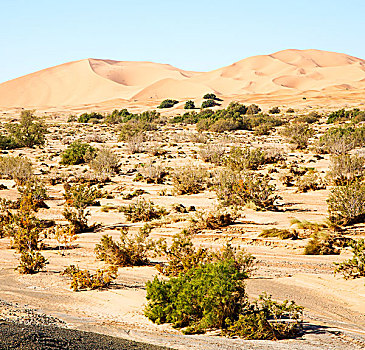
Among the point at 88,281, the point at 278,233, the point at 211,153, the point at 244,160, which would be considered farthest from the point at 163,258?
the point at 211,153

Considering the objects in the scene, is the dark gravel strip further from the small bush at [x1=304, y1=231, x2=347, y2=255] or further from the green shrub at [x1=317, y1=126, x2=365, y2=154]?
the green shrub at [x1=317, y1=126, x2=365, y2=154]

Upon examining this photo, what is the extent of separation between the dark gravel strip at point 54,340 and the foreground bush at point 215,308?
2.79 feet

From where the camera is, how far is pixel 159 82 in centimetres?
9900

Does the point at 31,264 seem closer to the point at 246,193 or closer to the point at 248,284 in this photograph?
the point at 248,284

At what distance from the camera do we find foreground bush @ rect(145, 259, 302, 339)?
5680 mm

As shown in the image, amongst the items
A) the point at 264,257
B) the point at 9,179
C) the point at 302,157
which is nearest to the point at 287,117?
the point at 302,157

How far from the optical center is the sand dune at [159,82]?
311ft

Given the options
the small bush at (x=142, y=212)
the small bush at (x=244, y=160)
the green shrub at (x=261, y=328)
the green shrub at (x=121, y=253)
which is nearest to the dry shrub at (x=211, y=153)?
the small bush at (x=244, y=160)

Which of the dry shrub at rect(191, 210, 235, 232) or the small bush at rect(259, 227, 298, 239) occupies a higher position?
the dry shrub at rect(191, 210, 235, 232)

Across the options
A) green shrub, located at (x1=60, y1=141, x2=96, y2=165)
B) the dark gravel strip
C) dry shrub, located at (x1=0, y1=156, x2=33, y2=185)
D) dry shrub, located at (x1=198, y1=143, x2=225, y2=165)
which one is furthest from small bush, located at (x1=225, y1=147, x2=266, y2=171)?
the dark gravel strip

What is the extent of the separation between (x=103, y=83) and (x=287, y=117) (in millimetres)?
79478

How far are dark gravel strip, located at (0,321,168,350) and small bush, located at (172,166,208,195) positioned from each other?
1033cm

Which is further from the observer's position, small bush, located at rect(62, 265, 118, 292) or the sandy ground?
small bush, located at rect(62, 265, 118, 292)

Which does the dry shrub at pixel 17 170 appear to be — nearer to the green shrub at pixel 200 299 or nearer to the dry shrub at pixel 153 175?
the dry shrub at pixel 153 175
